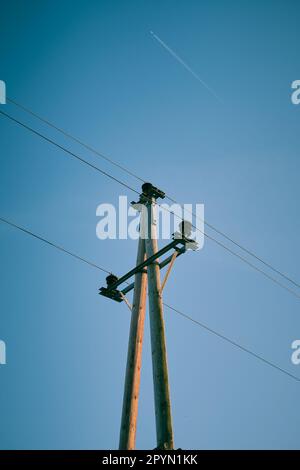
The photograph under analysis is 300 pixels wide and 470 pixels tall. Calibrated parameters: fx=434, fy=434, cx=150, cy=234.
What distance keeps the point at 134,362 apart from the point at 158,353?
2.39 ft

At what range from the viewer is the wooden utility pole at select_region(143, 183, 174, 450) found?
539 centimetres

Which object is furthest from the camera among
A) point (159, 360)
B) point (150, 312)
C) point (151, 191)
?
point (151, 191)

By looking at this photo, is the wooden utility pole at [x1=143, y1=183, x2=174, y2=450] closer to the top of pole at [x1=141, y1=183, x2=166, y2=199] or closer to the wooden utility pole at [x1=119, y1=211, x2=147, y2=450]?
the wooden utility pole at [x1=119, y1=211, x2=147, y2=450]

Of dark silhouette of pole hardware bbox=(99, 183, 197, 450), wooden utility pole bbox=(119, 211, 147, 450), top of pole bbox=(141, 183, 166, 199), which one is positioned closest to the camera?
dark silhouette of pole hardware bbox=(99, 183, 197, 450)

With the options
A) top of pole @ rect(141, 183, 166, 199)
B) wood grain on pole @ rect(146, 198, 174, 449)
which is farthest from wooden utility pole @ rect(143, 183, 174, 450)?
top of pole @ rect(141, 183, 166, 199)

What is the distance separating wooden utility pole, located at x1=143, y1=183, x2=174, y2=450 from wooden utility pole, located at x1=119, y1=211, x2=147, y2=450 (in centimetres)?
40

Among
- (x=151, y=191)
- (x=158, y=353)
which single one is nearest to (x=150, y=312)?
(x=158, y=353)

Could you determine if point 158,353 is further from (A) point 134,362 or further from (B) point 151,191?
(B) point 151,191

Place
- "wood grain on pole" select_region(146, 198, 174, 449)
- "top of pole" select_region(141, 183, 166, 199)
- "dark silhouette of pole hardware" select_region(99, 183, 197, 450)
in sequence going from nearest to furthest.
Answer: "wood grain on pole" select_region(146, 198, 174, 449), "dark silhouette of pole hardware" select_region(99, 183, 197, 450), "top of pole" select_region(141, 183, 166, 199)

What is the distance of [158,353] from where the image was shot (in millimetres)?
6137
